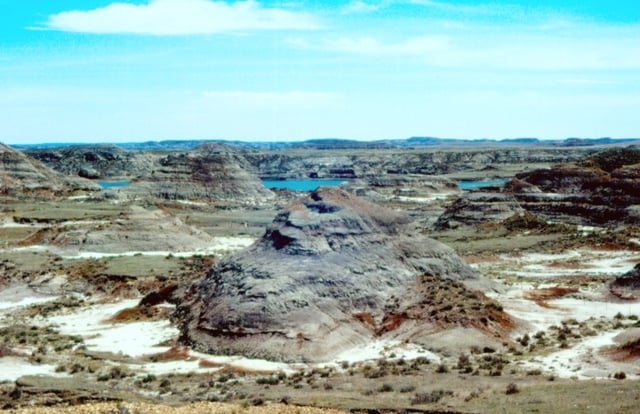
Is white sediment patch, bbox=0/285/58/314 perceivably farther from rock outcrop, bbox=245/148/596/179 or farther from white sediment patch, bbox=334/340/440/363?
rock outcrop, bbox=245/148/596/179

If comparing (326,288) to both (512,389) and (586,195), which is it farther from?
(586,195)

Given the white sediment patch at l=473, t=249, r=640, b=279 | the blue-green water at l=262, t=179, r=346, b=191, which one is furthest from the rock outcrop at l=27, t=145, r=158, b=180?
the white sediment patch at l=473, t=249, r=640, b=279

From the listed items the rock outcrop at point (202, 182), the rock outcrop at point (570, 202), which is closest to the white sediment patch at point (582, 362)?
the rock outcrop at point (570, 202)

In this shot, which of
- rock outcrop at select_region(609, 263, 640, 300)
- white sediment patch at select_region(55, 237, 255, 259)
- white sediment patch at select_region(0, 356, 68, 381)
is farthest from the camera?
white sediment patch at select_region(55, 237, 255, 259)

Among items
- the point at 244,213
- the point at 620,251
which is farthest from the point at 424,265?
the point at 244,213

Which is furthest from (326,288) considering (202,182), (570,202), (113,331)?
(202,182)
